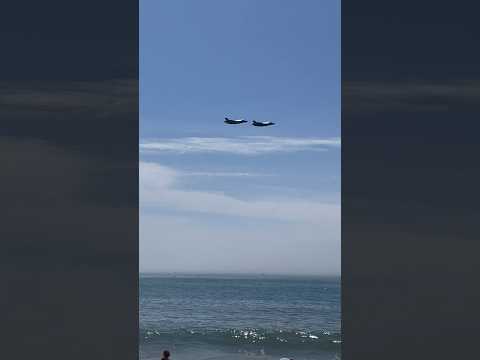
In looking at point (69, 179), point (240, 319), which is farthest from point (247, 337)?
point (69, 179)

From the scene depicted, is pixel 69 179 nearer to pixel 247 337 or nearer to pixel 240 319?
pixel 247 337

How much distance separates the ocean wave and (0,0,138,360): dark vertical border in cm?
1244

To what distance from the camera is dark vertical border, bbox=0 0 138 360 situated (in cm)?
445

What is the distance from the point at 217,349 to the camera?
17.1 meters

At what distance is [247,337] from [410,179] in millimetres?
15183

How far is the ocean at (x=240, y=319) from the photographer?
16.3 metres

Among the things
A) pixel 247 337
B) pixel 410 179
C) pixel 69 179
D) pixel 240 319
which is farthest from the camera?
pixel 240 319

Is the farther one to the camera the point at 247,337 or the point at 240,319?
the point at 240,319

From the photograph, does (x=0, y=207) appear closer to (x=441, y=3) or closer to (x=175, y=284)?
(x=441, y=3)

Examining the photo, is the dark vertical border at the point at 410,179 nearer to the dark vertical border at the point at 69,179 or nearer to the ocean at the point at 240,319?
the dark vertical border at the point at 69,179

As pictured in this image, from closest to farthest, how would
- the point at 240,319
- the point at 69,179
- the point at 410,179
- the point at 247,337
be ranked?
the point at 410,179 → the point at 69,179 → the point at 247,337 → the point at 240,319

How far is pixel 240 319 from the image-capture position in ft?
75.4

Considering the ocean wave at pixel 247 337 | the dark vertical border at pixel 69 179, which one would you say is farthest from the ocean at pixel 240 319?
the dark vertical border at pixel 69 179

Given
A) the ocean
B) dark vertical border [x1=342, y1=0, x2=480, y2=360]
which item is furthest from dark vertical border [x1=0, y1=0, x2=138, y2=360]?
the ocean
